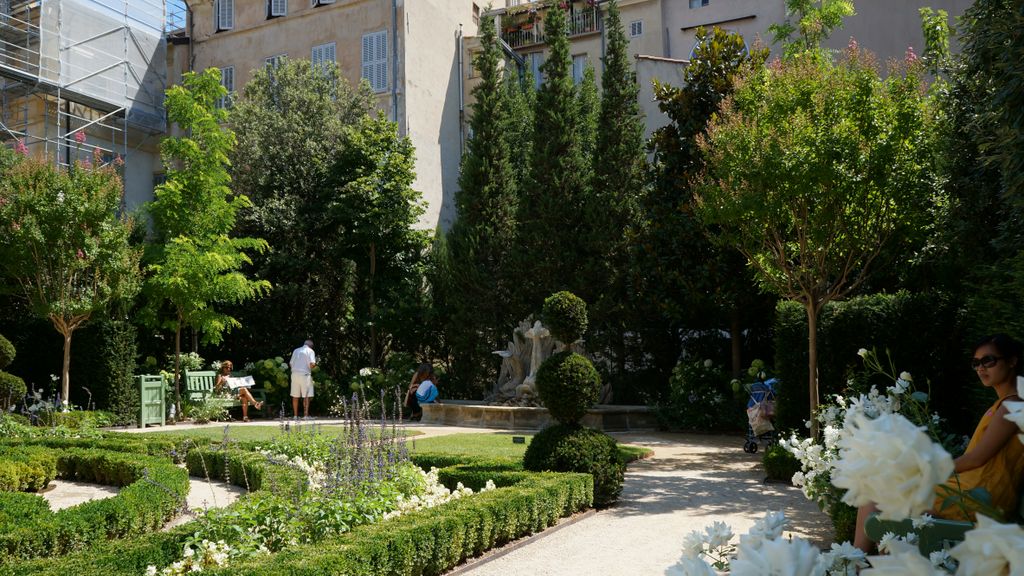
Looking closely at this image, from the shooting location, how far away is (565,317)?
863cm

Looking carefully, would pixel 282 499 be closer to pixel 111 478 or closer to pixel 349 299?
pixel 111 478

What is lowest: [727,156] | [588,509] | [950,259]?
[588,509]

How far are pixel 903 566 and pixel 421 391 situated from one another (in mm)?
16088

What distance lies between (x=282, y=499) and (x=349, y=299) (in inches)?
609

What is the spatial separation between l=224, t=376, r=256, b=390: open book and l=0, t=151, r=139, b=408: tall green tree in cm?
295

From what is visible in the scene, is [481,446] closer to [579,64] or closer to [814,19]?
[814,19]

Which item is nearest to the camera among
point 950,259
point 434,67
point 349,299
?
point 950,259

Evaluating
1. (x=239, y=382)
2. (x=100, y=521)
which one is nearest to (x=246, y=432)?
(x=239, y=382)

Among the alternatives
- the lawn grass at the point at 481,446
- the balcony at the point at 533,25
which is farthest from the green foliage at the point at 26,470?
the balcony at the point at 533,25

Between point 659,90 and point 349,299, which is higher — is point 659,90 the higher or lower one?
the higher one

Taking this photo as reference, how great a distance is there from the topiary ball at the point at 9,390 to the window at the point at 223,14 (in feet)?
50.6

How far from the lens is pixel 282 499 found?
5.65 m

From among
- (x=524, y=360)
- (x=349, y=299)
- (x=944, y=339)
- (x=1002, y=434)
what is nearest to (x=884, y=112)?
(x=944, y=339)

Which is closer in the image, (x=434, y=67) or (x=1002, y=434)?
(x=1002, y=434)
